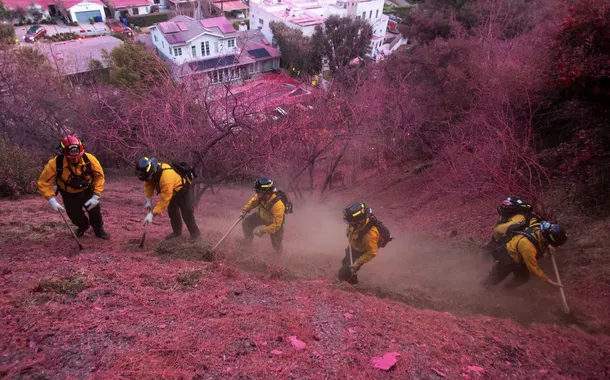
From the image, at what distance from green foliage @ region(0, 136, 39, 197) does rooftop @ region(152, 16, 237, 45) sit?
21446 millimetres

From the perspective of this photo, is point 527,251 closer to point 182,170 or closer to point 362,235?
point 362,235

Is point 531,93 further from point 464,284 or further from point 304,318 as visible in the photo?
point 304,318

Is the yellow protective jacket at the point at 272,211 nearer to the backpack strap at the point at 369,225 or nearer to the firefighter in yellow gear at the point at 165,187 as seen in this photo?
the firefighter in yellow gear at the point at 165,187

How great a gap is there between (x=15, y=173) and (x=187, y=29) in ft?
76.1

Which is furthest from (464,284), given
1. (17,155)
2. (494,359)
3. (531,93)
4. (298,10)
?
(298,10)

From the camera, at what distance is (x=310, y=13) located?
34.0 metres

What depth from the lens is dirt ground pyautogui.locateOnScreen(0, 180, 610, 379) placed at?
3.58 metres

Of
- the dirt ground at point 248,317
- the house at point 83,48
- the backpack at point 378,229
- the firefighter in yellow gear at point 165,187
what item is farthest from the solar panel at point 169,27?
the backpack at point 378,229

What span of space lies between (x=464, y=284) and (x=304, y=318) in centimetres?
343

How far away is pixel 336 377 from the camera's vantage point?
3604 millimetres

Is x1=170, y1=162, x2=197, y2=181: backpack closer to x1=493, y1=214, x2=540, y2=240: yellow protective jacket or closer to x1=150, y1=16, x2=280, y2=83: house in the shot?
x1=493, y1=214, x2=540, y2=240: yellow protective jacket

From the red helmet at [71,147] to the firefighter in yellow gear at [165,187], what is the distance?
85 cm

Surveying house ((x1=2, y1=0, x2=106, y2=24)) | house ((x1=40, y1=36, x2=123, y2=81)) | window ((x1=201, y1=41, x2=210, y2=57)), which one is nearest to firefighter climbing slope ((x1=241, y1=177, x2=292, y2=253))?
house ((x1=40, y1=36, x2=123, y2=81))

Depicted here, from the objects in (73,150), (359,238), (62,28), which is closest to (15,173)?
(73,150)
